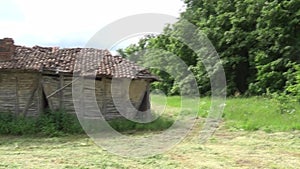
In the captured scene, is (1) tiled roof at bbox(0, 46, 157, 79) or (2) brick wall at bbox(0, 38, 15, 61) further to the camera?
(2) brick wall at bbox(0, 38, 15, 61)

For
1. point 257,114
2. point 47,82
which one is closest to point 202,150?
point 257,114

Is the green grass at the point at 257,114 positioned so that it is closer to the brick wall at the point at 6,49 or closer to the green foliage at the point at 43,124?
the green foliage at the point at 43,124

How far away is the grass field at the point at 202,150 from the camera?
22.2 feet

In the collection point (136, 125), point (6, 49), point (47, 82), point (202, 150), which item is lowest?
point (202, 150)

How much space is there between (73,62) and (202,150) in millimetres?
5906

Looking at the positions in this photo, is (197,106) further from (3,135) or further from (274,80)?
(3,135)

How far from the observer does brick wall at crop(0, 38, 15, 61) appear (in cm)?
1205

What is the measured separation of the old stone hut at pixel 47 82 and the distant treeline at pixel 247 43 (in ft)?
17.3

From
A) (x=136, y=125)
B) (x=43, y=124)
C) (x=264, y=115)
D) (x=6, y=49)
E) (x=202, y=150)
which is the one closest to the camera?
(x=202, y=150)

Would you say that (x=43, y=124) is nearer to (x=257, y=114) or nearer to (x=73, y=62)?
(x=73, y=62)

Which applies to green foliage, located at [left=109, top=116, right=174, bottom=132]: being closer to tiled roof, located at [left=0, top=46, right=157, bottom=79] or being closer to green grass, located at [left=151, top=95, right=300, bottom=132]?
tiled roof, located at [left=0, top=46, right=157, bottom=79]

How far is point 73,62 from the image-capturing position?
12367 millimetres

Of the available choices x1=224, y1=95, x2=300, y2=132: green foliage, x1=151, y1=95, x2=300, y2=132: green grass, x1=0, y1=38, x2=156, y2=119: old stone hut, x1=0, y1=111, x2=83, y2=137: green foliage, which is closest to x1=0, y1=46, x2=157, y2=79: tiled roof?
x1=0, y1=38, x2=156, y2=119: old stone hut

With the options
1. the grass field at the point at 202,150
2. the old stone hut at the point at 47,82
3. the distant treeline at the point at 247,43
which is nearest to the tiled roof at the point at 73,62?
the old stone hut at the point at 47,82
